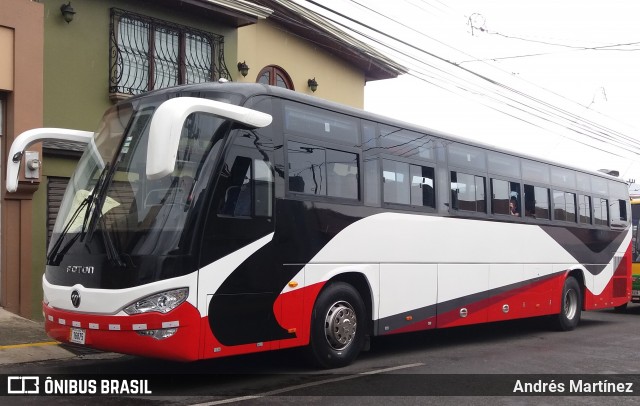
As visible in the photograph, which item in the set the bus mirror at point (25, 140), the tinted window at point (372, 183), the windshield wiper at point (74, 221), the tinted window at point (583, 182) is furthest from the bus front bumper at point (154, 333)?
the tinted window at point (583, 182)

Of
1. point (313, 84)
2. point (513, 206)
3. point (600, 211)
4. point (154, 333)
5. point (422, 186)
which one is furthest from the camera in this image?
point (313, 84)

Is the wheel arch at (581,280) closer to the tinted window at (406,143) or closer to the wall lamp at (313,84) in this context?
the tinted window at (406,143)

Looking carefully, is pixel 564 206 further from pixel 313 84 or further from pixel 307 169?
pixel 307 169

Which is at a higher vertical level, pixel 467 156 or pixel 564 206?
pixel 467 156

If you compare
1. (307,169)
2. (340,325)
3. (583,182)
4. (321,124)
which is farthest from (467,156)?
(583,182)

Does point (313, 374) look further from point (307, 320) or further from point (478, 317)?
point (478, 317)

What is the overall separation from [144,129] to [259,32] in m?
10.4

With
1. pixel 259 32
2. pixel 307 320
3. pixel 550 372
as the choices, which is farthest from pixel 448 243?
pixel 259 32

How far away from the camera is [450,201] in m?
11.7

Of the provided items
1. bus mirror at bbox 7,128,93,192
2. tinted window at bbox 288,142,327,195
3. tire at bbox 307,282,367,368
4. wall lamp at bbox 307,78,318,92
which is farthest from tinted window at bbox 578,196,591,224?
bus mirror at bbox 7,128,93,192

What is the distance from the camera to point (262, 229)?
8.32 meters

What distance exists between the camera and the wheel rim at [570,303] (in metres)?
14.9

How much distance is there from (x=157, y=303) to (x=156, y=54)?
8.67 metres

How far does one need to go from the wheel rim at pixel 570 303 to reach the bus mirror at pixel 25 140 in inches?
396
